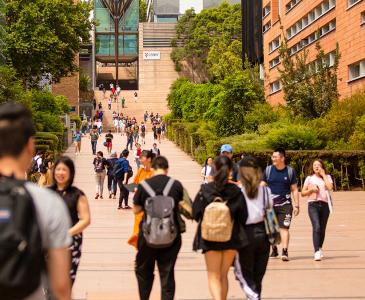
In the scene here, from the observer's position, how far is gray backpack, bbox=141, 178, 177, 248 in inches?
258

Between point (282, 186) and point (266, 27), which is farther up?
point (266, 27)

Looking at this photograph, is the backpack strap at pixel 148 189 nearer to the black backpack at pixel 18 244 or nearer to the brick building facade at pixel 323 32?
the black backpack at pixel 18 244

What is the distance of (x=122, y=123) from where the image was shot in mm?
60594

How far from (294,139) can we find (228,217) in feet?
70.4

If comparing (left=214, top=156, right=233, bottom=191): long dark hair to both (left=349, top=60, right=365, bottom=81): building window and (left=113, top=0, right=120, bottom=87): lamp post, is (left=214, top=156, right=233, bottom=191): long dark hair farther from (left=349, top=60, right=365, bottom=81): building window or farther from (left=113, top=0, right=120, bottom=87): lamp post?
(left=113, top=0, right=120, bottom=87): lamp post

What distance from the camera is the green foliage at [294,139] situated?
27.7 m

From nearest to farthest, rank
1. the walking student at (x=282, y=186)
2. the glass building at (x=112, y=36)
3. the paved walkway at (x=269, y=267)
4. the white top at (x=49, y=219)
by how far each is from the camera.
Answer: the white top at (x=49, y=219), the paved walkway at (x=269, y=267), the walking student at (x=282, y=186), the glass building at (x=112, y=36)

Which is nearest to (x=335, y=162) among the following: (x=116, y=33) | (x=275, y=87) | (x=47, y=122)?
(x=47, y=122)

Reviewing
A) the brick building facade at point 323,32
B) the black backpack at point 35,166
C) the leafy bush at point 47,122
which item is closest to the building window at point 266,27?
the brick building facade at point 323,32

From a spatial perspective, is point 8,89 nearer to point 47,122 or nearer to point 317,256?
point 47,122

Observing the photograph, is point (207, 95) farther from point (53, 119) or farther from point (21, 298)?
point (21, 298)

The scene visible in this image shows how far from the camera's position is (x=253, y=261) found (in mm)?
7043

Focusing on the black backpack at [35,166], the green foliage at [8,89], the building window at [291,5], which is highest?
the building window at [291,5]

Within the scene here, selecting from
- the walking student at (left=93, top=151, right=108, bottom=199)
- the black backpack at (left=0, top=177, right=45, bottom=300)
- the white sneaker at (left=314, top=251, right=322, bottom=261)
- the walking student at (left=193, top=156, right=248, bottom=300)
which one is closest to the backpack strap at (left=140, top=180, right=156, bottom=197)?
the walking student at (left=193, top=156, right=248, bottom=300)
